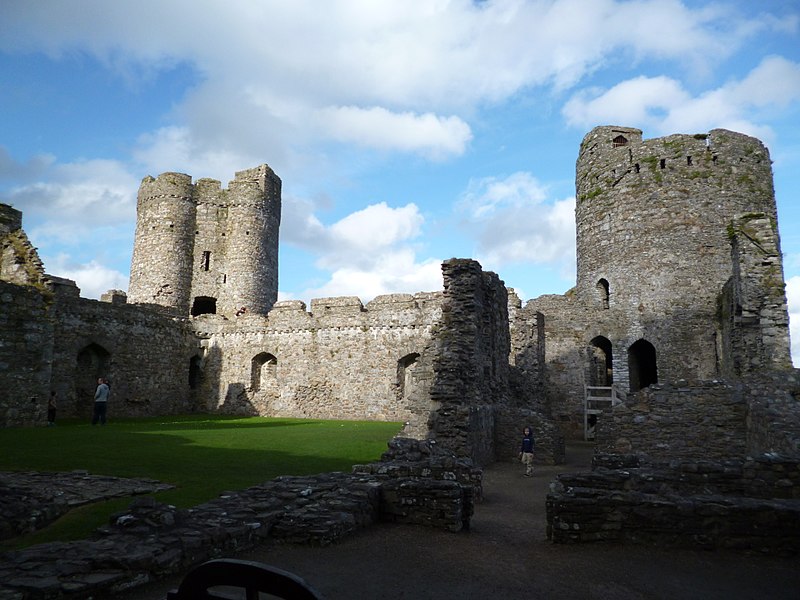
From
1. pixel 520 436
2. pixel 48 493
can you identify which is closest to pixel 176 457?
pixel 48 493

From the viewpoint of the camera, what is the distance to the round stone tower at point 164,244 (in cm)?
3050

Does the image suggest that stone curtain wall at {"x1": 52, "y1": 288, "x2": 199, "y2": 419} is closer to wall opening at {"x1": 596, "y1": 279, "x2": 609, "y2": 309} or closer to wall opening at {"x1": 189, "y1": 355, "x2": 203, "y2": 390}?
wall opening at {"x1": 189, "y1": 355, "x2": 203, "y2": 390}

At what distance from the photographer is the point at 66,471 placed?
312 inches

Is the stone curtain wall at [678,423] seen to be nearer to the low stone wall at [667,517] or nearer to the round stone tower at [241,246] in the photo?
the low stone wall at [667,517]

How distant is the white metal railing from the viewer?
19562 mm

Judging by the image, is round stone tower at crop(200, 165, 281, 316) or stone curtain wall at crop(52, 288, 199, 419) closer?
stone curtain wall at crop(52, 288, 199, 419)

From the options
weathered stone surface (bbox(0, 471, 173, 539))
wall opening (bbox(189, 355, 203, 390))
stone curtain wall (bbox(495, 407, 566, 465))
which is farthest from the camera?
wall opening (bbox(189, 355, 203, 390))

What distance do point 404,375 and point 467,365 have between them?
31.3 feet

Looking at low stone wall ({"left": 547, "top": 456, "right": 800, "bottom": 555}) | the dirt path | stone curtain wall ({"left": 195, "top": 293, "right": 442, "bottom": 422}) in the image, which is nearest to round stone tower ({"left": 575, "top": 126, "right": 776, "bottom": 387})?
stone curtain wall ({"left": 195, "top": 293, "right": 442, "bottom": 422})

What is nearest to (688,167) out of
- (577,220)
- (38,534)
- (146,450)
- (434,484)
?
(577,220)

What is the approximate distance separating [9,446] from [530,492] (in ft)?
31.3

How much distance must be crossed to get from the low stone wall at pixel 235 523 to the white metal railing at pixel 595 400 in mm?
12435

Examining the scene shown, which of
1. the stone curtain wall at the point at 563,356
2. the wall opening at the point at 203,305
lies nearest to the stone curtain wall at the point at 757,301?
the stone curtain wall at the point at 563,356

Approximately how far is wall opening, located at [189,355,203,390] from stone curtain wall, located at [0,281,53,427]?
11.0 m
